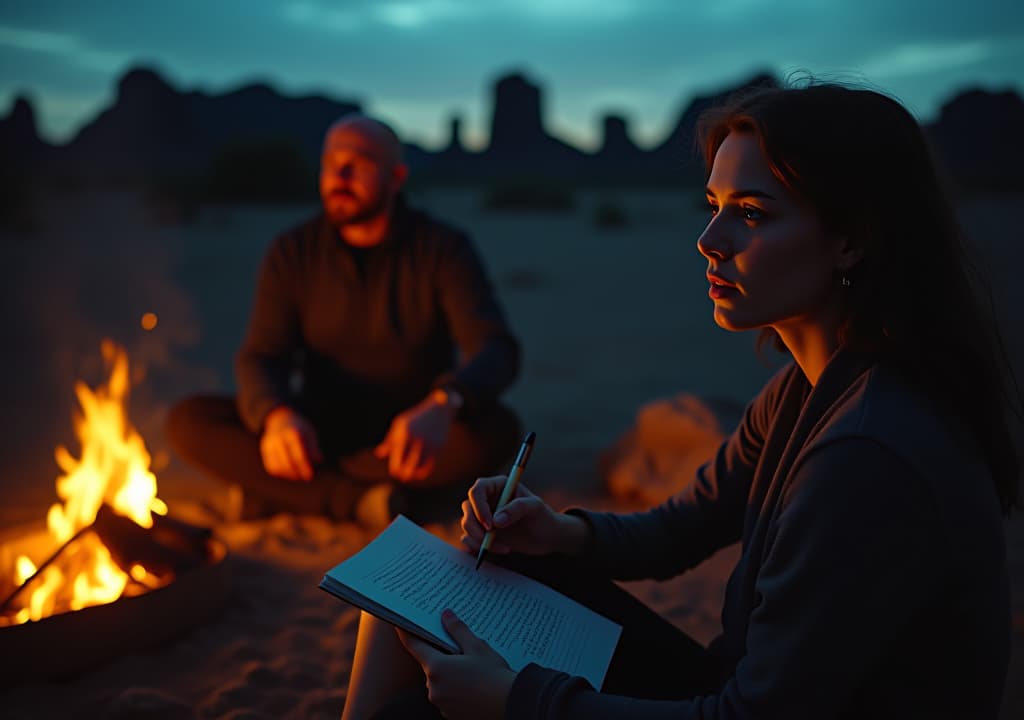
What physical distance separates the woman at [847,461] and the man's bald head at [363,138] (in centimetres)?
241

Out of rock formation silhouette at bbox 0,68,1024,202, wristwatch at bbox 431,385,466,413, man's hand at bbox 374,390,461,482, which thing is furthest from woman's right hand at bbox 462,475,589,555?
rock formation silhouette at bbox 0,68,1024,202

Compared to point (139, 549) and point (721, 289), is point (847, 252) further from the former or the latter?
point (139, 549)

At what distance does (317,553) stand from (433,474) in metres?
0.65

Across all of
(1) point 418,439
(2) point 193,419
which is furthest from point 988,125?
(2) point 193,419

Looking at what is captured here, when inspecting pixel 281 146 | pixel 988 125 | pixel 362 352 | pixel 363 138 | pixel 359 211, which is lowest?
pixel 362 352

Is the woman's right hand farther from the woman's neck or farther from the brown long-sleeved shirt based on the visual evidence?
the brown long-sleeved shirt

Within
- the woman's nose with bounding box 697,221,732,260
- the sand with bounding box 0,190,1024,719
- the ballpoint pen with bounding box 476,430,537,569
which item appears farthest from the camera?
the sand with bounding box 0,190,1024,719

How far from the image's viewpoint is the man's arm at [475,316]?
3848 mm

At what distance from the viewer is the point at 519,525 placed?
6.13 ft

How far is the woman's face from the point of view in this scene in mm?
1403

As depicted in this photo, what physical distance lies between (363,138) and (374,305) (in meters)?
0.78

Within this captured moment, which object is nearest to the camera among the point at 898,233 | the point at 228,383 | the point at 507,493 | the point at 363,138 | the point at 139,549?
the point at 898,233

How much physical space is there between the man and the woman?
2197 millimetres

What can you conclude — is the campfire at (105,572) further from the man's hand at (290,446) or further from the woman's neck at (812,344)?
the woman's neck at (812,344)
